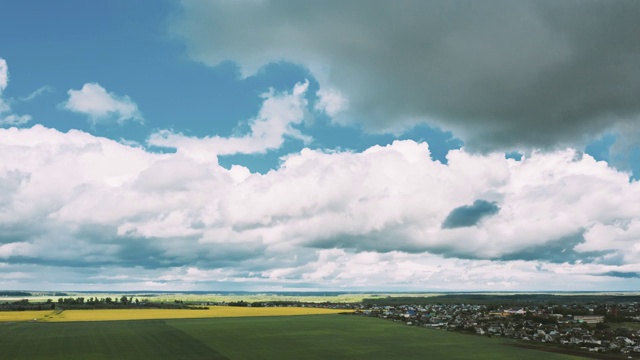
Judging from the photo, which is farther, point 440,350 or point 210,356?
point 440,350

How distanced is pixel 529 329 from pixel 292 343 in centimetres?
8231

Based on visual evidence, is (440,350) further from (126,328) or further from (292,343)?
(126,328)

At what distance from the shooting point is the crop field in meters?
95.6

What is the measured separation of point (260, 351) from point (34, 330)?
78.5 meters

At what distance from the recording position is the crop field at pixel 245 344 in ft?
314

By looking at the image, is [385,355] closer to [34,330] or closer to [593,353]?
[593,353]

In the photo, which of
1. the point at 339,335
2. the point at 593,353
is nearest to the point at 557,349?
the point at 593,353

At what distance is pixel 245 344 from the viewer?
364 ft

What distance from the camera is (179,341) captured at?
11581 cm

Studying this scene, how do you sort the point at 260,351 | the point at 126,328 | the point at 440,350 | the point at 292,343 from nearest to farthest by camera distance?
the point at 260,351 → the point at 440,350 → the point at 292,343 → the point at 126,328

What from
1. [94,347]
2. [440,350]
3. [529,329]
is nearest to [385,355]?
[440,350]

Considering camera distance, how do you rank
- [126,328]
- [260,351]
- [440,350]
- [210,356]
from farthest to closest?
[126,328] → [440,350] → [260,351] → [210,356]

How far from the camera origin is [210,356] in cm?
9312

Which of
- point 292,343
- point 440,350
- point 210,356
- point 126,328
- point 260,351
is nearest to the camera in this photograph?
point 210,356
